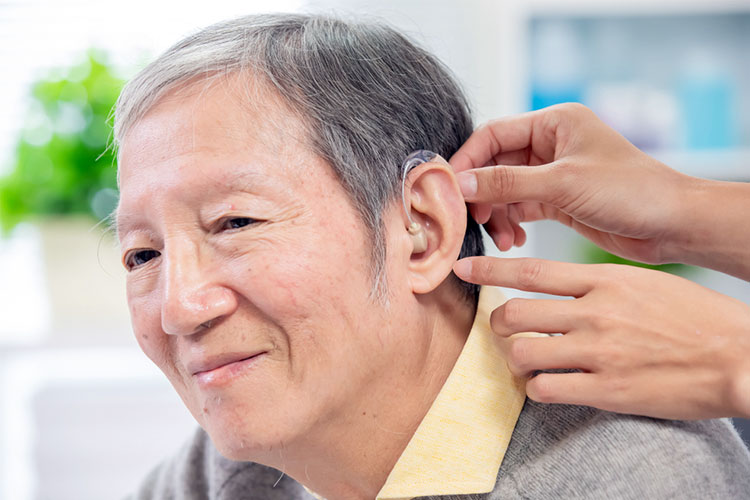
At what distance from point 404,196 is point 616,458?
0.42 m

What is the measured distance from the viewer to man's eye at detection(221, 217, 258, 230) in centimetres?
96

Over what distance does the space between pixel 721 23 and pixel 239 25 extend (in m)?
2.12

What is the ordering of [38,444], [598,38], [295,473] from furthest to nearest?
[598,38]
[38,444]
[295,473]

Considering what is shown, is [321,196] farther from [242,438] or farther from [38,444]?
[38,444]

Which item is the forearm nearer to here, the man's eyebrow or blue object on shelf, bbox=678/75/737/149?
the man's eyebrow

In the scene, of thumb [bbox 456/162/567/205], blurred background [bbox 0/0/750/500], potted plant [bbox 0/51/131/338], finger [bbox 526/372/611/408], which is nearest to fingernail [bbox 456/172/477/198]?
thumb [bbox 456/162/567/205]

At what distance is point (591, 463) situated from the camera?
921 mm

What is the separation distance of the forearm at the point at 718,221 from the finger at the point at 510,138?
0.73 ft

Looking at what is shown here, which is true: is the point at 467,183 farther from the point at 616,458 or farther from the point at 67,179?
the point at 67,179

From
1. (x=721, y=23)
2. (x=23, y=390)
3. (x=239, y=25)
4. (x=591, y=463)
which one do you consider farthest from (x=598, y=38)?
(x=23, y=390)

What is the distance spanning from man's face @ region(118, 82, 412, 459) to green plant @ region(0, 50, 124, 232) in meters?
1.31

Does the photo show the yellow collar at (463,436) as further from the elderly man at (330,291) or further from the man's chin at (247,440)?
the man's chin at (247,440)

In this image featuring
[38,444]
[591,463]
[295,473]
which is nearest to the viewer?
[591,463]

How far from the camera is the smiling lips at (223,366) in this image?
95cm
